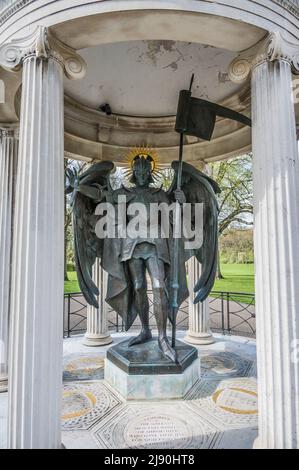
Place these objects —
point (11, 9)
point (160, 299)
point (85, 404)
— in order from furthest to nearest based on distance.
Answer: point (160, 299), point (85, 404), point (11, 9)

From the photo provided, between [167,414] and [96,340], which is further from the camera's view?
[96,340]

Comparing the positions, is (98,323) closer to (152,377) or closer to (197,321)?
(197,321)

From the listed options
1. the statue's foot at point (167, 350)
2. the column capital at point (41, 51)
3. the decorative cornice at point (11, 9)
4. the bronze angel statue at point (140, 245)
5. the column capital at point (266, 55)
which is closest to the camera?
the column capital at point (41, 51)

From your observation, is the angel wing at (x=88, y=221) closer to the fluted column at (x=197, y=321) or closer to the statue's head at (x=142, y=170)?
the statue's head at (x=142, y=170)

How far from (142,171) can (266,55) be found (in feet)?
8.96

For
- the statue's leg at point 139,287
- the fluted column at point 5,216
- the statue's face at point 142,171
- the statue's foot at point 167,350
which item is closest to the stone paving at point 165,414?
the statue's foot at point 167,350

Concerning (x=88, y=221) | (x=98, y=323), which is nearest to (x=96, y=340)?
(x=98, y=323)

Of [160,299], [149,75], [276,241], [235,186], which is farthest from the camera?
[235,186]

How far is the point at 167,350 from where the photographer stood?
5.04m

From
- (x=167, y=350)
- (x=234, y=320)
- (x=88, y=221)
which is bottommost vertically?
(x=234, y=320)

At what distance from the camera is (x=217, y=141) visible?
7.63 metres

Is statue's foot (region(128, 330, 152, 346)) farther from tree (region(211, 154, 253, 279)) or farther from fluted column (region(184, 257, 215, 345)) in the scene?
tree (region(211, 154, 253, 279))

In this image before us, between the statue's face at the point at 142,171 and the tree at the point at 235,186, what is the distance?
14.5 metres

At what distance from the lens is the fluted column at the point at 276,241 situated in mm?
3105
